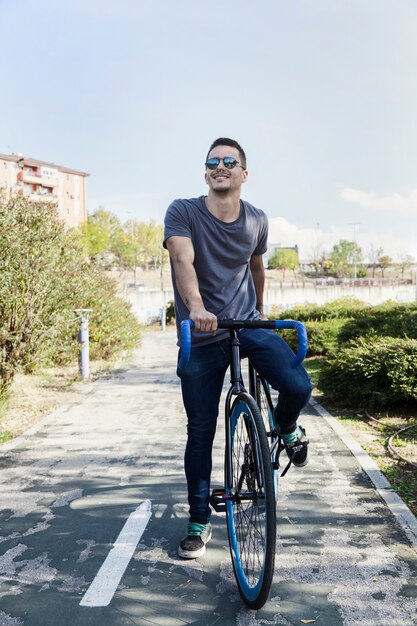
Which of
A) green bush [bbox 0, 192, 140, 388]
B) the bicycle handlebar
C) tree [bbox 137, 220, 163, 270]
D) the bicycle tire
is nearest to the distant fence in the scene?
green bush [bbox 0, 192, 140, 388]

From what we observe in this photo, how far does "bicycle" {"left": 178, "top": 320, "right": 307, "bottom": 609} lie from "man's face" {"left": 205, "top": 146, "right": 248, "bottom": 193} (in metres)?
0.73

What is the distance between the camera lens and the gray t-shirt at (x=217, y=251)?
10.2ft

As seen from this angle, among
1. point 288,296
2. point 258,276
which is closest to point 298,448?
point 258,276

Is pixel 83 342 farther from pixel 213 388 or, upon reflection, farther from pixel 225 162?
pixel 225 162

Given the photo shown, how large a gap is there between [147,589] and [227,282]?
1555 millimetres

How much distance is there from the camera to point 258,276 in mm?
3660

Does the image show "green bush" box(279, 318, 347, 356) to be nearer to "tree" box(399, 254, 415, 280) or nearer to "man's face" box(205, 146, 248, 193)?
"man's face" box(205, 146, 248, 193)

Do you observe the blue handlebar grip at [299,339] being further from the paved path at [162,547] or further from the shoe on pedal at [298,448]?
the paved path at [162,547]

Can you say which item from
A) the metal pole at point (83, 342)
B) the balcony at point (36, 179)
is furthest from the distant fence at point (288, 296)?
the balcony at point (36, 179)

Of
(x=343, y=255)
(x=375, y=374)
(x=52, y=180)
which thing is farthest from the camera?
(x=343, y=255)

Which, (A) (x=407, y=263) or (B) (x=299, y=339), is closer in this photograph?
(B) (x=299, y=339)

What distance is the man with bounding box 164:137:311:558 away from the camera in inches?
120

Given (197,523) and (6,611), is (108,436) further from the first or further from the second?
(6,611)

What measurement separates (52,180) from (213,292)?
90056 mm
